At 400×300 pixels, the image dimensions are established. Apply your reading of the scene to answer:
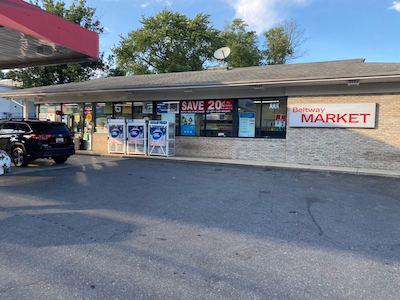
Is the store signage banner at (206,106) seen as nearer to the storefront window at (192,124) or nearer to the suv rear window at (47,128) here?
the storefront window at (192,124)

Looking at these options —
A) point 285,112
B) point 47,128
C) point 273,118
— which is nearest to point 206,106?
point 273,118

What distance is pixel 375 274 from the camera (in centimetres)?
419

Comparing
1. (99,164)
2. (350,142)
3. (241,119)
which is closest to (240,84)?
(241,119)

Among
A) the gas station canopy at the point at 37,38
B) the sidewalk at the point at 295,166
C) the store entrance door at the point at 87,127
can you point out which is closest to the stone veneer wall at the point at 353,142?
the sidewalk at the point at 295,166

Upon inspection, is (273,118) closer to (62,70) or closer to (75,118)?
(75,118)

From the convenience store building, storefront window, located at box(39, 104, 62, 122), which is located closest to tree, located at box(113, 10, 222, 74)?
storefront window, located at box(39, 104, 62, 122)

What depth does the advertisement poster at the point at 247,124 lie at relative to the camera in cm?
1516

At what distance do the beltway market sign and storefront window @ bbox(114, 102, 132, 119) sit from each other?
8290 mm

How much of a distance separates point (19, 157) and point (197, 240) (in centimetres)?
995

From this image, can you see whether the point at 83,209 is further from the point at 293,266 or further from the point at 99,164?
the point at 99,164

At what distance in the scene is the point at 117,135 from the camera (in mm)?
17453

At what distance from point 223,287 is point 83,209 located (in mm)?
4080

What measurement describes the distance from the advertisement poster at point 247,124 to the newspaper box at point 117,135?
572 cm

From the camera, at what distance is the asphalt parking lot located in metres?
3.80
